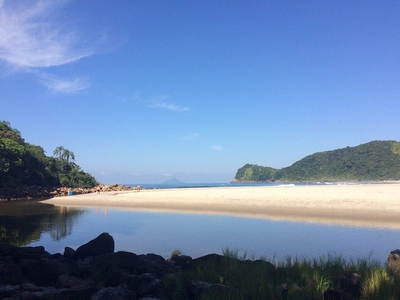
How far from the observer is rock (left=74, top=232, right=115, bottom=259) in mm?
10691

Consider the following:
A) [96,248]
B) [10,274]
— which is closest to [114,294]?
[10,274]

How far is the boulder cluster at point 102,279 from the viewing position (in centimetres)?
576

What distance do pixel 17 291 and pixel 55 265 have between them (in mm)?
2005

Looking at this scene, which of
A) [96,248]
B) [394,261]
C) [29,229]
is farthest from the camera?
[29,229]

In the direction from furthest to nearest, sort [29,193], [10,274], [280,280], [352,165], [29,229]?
[352,165]
[29,193]
[29,229]
[280,280]
[10,274]

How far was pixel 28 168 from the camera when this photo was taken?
54.5m

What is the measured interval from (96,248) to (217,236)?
669cm

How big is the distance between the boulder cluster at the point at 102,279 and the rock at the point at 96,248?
0.26 ft

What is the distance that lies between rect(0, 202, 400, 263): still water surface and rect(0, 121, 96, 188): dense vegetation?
99.4 ft

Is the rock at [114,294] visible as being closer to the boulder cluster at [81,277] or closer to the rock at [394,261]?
the boulder cluster at [81,277]

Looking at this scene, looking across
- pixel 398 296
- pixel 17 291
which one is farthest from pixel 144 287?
pixel 398 296

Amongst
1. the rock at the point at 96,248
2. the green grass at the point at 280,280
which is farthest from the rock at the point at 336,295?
the rock at the point at 96,248

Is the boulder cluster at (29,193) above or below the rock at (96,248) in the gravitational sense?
above

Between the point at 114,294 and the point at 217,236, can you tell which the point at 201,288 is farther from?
the point at 217,236
